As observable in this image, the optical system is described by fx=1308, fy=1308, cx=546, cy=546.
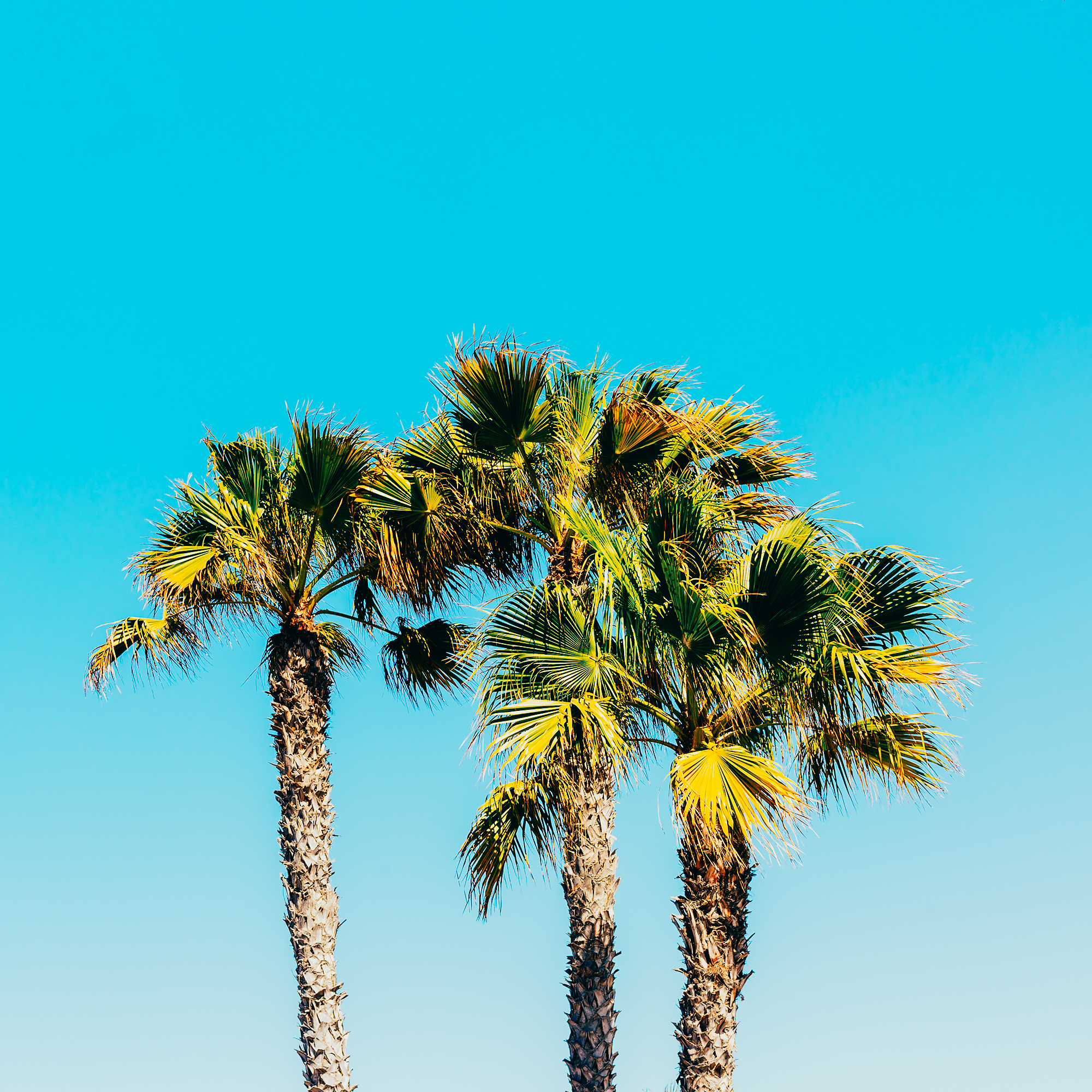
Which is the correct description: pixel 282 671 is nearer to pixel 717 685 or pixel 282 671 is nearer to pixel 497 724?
pixel 497 724

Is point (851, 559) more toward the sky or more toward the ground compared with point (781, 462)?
more toward the ground

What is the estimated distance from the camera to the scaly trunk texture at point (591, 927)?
12.3 m

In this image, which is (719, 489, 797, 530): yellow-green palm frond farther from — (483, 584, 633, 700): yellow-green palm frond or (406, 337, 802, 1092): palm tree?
(483, 584, 633, 700): yellow-green palm frond

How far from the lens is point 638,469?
1352cm

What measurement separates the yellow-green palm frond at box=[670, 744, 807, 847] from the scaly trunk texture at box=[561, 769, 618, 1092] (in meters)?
1.70

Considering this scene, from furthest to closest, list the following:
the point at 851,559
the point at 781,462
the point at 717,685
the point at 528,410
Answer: the point at 781,462, the point at 528,410, the point at 851,559, the point at 717,685

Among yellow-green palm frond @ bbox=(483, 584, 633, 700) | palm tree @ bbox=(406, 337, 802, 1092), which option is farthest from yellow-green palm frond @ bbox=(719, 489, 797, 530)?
yellow-green palm frond @ bbox=(483, 584, 633, 700)

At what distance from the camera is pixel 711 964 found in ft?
38.5

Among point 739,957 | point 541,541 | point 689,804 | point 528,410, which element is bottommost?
point 739,957

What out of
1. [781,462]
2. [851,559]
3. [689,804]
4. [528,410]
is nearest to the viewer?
[689,804]

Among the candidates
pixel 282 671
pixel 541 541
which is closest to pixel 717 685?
pixel 541 541

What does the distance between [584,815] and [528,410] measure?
411cm

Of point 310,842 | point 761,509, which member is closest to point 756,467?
point 761,509

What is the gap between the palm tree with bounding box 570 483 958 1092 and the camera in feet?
37.9
